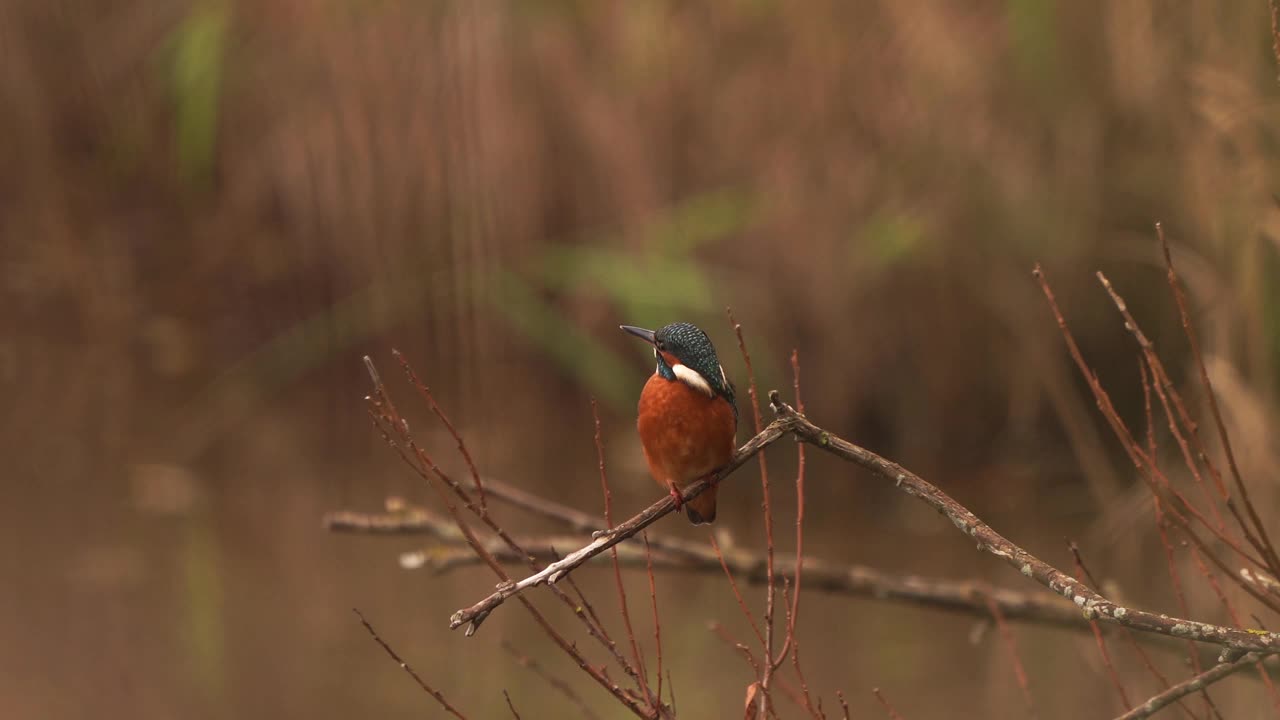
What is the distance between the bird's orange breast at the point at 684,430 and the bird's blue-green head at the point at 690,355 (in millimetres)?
10

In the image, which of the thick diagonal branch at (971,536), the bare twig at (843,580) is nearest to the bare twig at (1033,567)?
the thick diagonal branch at (971,536)

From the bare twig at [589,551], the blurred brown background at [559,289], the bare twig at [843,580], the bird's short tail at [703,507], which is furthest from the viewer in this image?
the blurred brown background at [559,289]

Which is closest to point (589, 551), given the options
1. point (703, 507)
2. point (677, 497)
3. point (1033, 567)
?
point (677, 497)

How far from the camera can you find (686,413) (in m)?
1.28

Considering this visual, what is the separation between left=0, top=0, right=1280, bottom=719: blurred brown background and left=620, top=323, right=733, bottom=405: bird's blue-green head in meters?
1.86

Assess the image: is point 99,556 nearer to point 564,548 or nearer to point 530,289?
point 530,289

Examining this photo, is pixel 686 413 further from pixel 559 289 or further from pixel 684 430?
pixel 559 289

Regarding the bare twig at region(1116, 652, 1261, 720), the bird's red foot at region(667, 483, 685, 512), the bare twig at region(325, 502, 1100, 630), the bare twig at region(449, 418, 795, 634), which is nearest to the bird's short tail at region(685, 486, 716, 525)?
the bird's red foot at region(667, 483, 685, 512)

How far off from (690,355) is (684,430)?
0.07 m

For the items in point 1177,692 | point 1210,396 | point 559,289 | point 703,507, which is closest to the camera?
point 1210,396

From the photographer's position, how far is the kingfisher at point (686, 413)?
4.21 feet

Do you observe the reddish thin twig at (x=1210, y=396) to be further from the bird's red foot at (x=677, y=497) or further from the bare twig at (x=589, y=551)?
the bird's red foot at (x=677, y=497)

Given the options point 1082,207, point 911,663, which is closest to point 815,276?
point 1082,207

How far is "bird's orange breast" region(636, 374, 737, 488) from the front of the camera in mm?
1283
